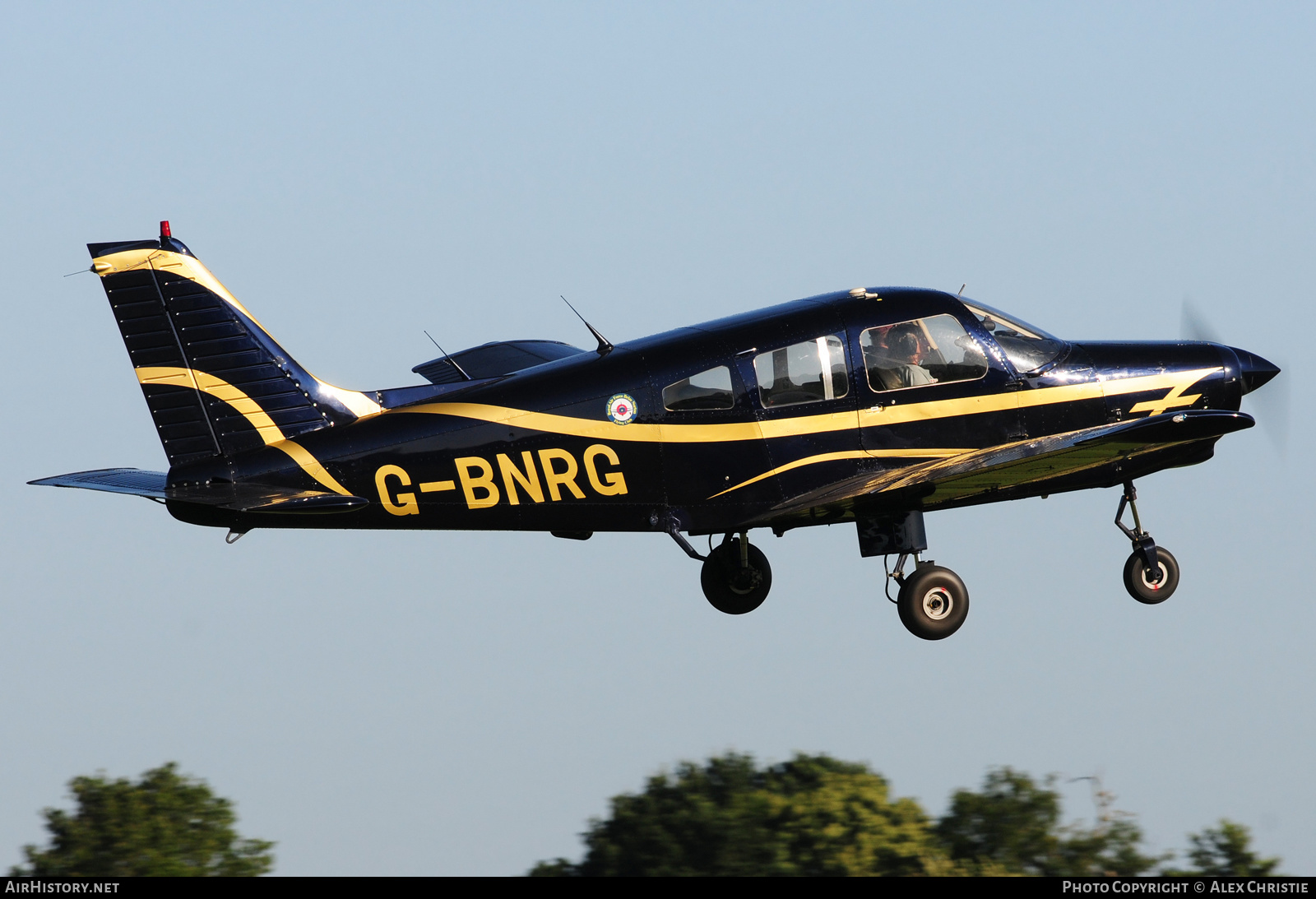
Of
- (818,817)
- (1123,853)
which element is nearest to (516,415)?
(1123,853)

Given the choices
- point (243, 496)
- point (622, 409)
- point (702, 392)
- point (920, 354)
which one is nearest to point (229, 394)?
point (243, 496)

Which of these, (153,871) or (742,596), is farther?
(153,871)

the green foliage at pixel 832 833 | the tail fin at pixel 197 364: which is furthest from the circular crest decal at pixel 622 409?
the green foliage at pixel 832 833

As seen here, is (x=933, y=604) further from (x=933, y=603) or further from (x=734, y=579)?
(x=734, y=579)

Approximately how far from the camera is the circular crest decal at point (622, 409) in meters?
15.5

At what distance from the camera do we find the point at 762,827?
34.2 metres

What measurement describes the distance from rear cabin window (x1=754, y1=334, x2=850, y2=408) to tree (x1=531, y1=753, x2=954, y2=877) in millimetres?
17555

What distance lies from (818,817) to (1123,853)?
22.6 ft

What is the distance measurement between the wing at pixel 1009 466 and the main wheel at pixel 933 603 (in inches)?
27.9

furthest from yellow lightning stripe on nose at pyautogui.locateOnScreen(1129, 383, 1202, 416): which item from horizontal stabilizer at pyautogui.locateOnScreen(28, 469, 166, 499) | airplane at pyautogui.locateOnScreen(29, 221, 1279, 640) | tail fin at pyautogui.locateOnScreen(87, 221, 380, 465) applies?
horizontal stabilizer at pyautogui.locateOnScreen(28, 469, 166, 499)

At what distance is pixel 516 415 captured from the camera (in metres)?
15.4

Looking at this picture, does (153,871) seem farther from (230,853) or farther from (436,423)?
(436,423)

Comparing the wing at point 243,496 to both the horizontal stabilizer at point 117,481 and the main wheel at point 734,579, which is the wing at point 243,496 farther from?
the main wheel at point 734,579

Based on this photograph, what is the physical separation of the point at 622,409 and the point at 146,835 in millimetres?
23226
